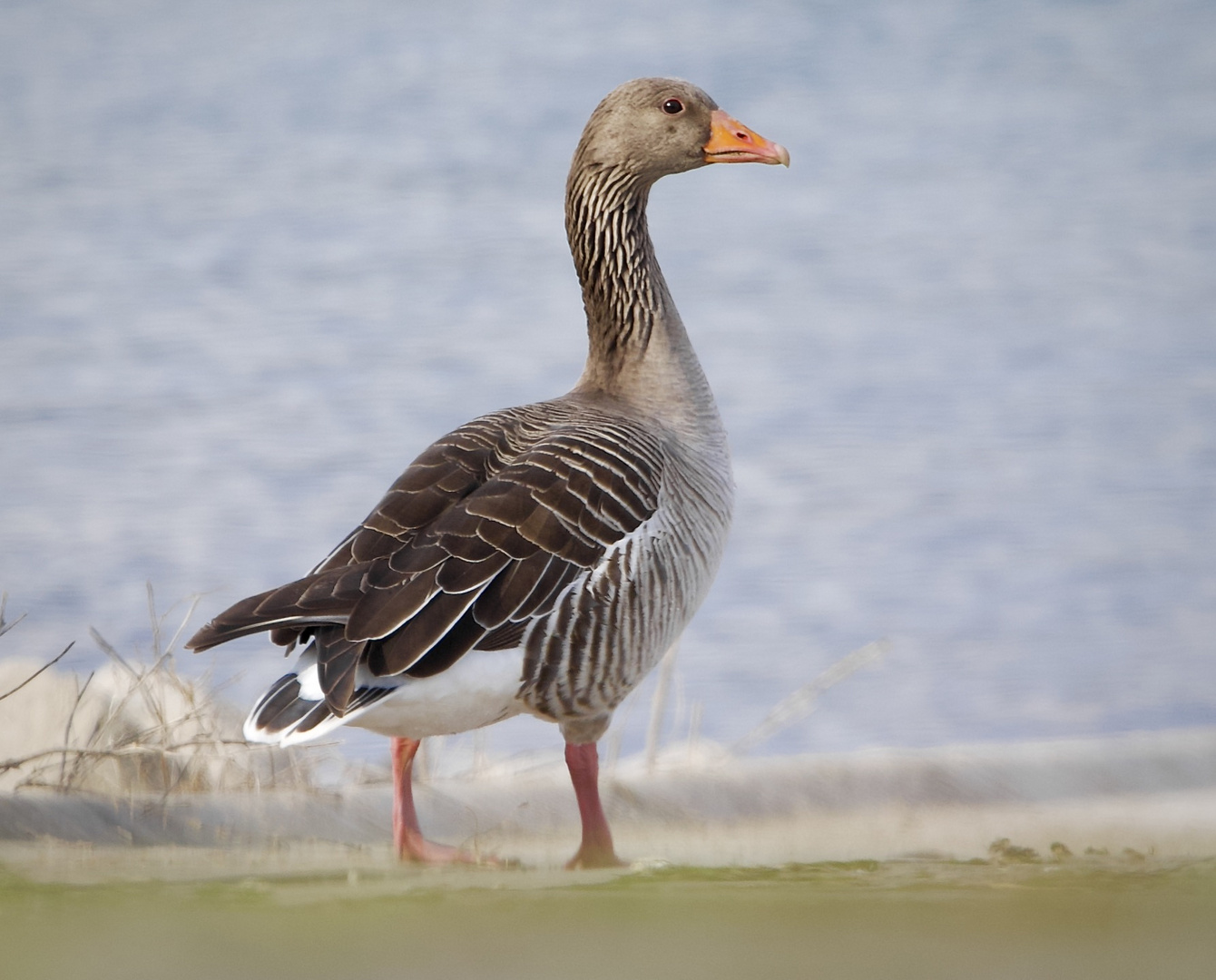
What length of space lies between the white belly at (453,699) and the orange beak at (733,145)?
1546 millimetres

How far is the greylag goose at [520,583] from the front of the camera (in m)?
2.26

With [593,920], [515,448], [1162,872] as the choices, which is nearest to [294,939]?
[593,920]

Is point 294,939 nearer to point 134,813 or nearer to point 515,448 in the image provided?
point 134,813

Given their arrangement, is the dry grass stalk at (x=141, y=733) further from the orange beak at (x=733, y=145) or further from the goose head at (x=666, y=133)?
the orange beak at (x=733, y=145)

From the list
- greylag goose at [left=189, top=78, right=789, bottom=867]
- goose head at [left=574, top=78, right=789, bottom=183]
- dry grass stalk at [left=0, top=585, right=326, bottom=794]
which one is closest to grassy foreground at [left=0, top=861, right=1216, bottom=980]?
greylag goose at [left=189, top=78, right=789, bottom=867]

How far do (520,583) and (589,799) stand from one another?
0.46m

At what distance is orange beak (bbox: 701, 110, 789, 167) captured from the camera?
11.0 ft

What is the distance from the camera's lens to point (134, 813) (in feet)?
6.62

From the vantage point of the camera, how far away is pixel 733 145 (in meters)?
3.35

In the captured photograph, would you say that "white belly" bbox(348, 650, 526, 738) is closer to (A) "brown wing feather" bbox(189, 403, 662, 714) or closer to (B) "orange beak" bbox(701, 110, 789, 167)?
(A) "brown wing feather" bbox(189, 403, 662, 714)

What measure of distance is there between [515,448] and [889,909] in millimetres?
2327

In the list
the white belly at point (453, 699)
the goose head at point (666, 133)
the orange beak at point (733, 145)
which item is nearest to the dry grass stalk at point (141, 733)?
the white belly at point (453, 699)

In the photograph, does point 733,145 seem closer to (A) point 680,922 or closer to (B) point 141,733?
(B) point 141,733

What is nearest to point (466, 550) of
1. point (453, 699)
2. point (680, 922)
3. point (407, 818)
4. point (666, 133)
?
point (453, 699)
